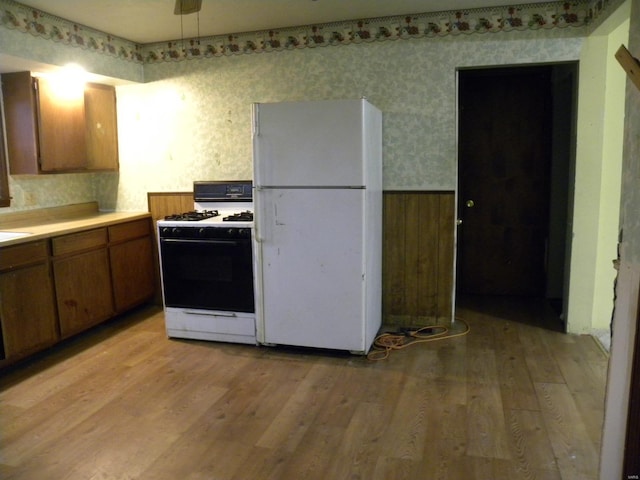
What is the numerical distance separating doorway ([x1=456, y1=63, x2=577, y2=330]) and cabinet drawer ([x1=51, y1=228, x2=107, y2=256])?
3.05 metres

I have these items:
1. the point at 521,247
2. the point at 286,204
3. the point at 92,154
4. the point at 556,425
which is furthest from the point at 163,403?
the point at 521,247

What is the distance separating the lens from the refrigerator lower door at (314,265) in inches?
127

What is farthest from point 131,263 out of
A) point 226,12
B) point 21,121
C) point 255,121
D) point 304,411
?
point 304,411

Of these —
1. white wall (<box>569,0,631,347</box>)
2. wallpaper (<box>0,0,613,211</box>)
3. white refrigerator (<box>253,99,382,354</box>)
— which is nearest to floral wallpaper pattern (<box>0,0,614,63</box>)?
wallpaper (<box>0,0,613,211</box>)

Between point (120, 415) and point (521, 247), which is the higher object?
point (521, 247)

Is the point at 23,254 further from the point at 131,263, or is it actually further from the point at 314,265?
the point at 314,265

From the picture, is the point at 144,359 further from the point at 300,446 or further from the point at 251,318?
the point at 300,446

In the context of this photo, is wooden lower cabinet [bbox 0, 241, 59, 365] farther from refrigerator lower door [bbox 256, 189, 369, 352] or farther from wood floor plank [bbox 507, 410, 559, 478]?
wood floor plank [bbox 507, 410, 559, 478]

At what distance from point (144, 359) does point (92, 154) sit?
1.81m

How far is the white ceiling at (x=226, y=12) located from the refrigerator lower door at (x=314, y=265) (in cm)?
131

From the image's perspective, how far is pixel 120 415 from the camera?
8.66 ft

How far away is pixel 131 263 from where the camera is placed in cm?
420

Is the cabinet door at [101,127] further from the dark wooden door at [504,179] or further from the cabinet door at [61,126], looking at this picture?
the dark wooden door at [504,179]

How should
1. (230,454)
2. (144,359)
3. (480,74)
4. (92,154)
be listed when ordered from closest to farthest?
(230,454) → (144,359) → (92,154) → (480,74)
